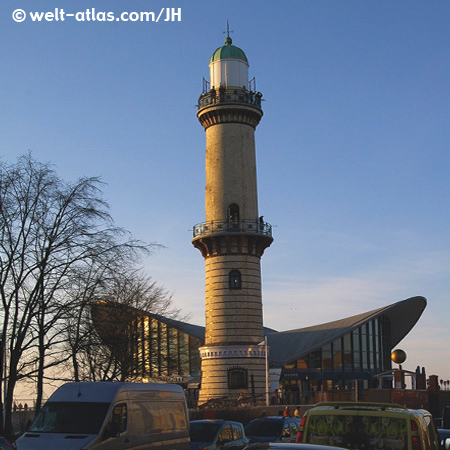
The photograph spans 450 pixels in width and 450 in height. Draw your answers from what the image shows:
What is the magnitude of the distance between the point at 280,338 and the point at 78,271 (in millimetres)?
56738

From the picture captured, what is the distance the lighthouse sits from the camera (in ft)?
171

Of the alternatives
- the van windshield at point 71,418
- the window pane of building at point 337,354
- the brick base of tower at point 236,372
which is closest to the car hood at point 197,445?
the van windshield at point 71,418

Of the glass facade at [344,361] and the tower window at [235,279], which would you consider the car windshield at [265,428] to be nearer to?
the tower window at [235,279]

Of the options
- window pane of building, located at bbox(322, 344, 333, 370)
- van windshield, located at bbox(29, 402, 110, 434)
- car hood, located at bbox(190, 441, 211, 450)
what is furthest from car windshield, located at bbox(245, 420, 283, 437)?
window pane of building, located at bbox(322, 344, 333, 370)

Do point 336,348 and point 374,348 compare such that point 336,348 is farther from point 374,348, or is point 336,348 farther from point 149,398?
point 149,398

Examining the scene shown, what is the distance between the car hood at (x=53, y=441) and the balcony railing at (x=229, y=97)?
40.5 metres

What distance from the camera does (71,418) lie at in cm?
1686

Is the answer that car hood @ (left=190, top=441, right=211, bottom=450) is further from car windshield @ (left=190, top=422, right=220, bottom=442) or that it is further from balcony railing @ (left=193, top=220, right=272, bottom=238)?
balcony railing @ (left=193, top=220, right=272, bottom=238)

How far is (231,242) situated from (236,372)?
352 inches

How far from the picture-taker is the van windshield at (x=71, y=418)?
54.5 ft

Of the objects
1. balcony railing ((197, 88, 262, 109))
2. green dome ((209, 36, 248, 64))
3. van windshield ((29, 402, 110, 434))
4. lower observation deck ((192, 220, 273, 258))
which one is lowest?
van windshield ((29, 402, 110, 434))

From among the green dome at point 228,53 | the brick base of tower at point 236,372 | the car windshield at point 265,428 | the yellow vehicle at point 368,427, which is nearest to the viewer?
the yellow vehicle at point 368,427

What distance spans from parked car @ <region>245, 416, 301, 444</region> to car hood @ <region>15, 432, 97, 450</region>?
26.7 ft

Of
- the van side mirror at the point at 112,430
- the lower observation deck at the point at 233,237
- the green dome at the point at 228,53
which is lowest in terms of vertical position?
the van side mirror at the point at 112,430
